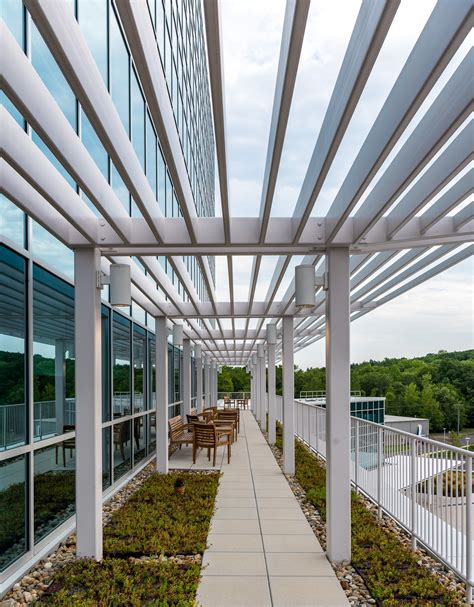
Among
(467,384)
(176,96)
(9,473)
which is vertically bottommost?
(467,384)

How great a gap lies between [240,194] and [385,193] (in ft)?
9.39

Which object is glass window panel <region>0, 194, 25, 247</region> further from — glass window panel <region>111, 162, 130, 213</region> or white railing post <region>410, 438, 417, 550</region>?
white railing post <region>410, 438, 417, 550</region>

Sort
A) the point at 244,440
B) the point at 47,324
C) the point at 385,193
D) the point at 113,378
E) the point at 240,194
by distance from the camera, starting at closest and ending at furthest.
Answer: the point at 385,193
the point at 47,324
the point at 240,194
the point at 113,378
the point at 244,440

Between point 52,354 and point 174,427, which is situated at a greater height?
point 52,354

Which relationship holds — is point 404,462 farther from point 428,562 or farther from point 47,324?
point 47,324

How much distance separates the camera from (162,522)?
6797mm

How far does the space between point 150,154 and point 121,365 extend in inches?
141

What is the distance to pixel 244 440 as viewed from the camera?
16734mm

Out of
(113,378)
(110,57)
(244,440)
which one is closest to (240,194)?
(110,57)

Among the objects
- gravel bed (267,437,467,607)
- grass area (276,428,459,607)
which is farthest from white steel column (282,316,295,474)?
gravel bed (267,437,467,607)

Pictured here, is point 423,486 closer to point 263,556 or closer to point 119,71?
point 263,556

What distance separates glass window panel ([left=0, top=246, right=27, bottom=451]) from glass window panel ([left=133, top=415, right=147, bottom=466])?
5574 millimetres

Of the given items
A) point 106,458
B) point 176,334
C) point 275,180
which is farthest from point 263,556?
point 176,334

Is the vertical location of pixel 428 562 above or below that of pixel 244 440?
above
